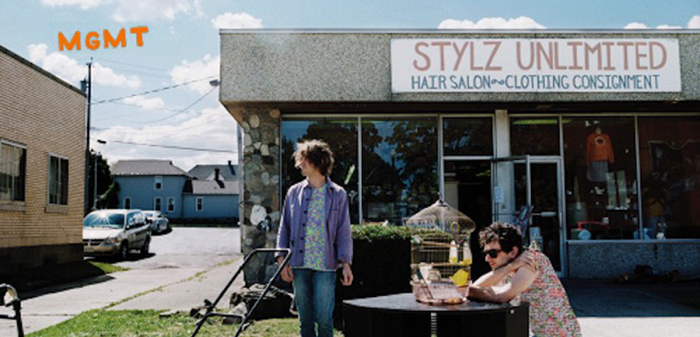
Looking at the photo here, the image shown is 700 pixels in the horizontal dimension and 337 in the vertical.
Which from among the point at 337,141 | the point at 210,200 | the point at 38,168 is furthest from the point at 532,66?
the point at 210,200

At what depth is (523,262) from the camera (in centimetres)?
379

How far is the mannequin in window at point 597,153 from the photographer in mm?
11742

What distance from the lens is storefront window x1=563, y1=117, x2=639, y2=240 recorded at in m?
11.6

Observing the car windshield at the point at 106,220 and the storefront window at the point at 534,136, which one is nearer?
the storefront window at the point at 534,136

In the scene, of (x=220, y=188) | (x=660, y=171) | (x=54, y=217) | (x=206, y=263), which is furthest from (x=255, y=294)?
(x=220, y=188)

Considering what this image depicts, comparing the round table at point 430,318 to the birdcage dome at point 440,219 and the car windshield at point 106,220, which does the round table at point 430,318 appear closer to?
the birdcage dome at point 440,219

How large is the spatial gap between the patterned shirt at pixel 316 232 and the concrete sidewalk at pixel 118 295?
460 cm

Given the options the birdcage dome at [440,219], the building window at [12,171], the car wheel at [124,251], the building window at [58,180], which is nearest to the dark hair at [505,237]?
the birdcage dome at [440,219]

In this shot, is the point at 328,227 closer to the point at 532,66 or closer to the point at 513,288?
the point at 513,288

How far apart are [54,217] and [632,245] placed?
494 inches

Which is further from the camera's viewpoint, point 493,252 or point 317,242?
point 317,242

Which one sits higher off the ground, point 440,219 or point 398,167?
point 398,167

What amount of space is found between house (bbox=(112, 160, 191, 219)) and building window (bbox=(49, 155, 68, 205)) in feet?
181

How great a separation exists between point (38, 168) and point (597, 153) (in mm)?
11773
